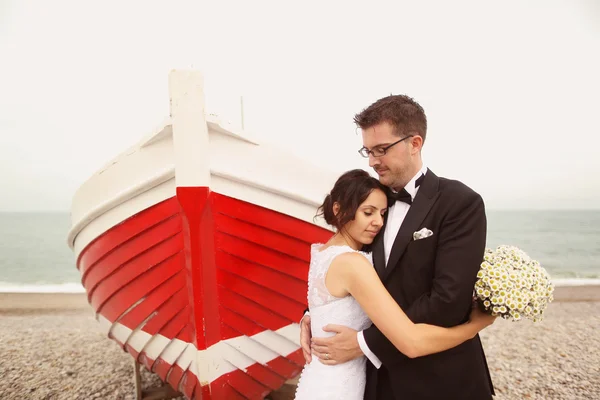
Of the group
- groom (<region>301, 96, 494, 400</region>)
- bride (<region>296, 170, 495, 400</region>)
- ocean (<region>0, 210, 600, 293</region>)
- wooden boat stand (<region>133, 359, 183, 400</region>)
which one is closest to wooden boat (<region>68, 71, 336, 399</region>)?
wooden boat stand (<region>133, 359, 183, 400</region>)

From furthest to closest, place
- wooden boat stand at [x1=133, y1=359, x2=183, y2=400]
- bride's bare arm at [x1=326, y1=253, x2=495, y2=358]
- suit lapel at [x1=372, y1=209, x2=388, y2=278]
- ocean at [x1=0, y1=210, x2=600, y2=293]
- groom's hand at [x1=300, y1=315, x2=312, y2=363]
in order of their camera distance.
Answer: ocean at [x1=0, y1=210, x2=600, y2=293], wooden boat stand at [x1=133, y1=359, x2=183, y2=400], groom's hand at [x1=300, y1=315, x2=312, y2=363], suit lapel at [x1=372, y1=209, x2=388, y2=278], bride's bare arm at [x1=326, y1=253, x2=495, y2=358]

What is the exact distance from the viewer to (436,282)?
140cm

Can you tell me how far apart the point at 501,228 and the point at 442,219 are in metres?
36.2

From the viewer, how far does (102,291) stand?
127 inches

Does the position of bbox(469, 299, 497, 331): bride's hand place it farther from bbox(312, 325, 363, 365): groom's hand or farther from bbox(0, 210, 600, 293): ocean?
bbox(0, 210, 600, 293): ocean

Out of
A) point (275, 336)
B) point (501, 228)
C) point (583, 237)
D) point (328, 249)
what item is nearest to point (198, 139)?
point (328, 249)

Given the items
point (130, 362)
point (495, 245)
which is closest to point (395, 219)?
point (130, 362)

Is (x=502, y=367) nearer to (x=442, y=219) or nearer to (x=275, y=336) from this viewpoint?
(x=275, y=336)

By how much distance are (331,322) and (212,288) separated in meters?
1.24

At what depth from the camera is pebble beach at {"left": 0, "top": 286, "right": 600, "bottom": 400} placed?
12.7ft

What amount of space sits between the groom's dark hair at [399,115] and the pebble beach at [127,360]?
2.99 meters

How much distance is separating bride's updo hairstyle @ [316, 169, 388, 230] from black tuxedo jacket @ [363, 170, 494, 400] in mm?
184

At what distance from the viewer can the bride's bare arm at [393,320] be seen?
137cm

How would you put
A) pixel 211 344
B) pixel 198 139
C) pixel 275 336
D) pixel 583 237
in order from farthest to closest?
pixel 583 237, pixel 275 336, pixel 211 344, pixel 198 139
